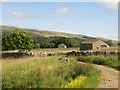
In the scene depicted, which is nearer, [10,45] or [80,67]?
[80,67]

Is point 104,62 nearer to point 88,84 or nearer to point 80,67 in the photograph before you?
point 80,67

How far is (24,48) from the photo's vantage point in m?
77.0

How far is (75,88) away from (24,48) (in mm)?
65084

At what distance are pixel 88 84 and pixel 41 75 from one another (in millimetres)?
2261

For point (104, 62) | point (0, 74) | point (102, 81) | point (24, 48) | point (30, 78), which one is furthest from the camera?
point (24, 48)

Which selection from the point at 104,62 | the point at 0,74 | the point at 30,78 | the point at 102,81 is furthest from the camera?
the point at 104,62

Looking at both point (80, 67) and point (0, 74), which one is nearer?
point (0, 74)

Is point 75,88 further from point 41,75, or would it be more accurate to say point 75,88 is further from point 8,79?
point 8,79

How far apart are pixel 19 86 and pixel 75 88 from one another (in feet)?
6.96

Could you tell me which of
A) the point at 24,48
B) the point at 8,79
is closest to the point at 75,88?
the point at 8,79

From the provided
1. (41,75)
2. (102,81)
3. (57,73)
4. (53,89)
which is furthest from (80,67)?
(53,89)

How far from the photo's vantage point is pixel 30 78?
12828 mm

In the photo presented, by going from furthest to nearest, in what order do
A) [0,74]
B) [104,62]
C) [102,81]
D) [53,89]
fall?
[104,62], [102,81], [0,74], [53,89]

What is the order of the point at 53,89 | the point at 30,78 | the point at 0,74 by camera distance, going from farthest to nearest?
the point at 0,74 → the point at 30,78 → the point at 53,89
